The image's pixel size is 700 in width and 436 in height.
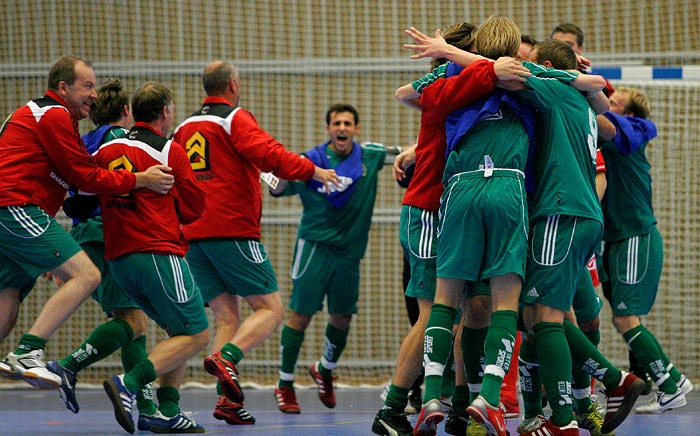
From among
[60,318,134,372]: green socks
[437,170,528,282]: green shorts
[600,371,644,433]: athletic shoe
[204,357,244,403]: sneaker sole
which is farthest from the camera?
[204,357,244,403]: sneaker sole

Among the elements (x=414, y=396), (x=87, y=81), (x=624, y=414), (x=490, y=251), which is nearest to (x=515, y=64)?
(x=490, y=251)

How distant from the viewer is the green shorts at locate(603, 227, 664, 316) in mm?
6254

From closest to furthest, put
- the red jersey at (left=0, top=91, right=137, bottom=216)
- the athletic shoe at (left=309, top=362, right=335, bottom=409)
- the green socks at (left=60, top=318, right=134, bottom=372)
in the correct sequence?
the red jersey at (left=0, top=91, right=137, bottom=216) < the green socks at (left=60, top=318, right=134, bottom=372) < the athletic shoe at (left=309, top=362, right=335, bottom=409)

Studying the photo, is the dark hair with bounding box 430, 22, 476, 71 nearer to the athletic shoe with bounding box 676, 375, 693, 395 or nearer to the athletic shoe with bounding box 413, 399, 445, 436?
the athletic shoe with bounding box 413, 399, 445, 436

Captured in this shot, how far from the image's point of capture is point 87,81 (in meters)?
5.52

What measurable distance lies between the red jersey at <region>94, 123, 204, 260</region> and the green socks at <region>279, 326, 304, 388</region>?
6.38 feet

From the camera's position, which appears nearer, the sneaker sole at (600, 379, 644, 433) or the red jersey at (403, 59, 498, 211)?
the red jersey at (403, 59, 498, 211)

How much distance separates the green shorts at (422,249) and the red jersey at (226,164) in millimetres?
1457

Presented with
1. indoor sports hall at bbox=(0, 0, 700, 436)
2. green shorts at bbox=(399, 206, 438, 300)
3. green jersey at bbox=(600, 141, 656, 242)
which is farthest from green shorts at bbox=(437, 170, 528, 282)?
indoor sports hall at bbox=(0, 0, 700, 436)

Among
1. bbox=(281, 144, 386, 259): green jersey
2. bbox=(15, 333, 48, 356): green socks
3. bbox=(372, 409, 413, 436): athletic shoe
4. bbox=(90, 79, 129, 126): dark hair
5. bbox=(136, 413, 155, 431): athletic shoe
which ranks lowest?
bbox=(136, 413, 155, 431): athletic shoe

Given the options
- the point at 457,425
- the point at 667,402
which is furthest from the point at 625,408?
the point at 667,402

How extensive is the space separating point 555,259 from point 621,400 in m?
0.80

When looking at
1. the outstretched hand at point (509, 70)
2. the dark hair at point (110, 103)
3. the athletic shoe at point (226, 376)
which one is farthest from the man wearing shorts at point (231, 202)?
the outstretched hand at point (509, 70)

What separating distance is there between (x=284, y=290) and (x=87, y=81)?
15.6ft
